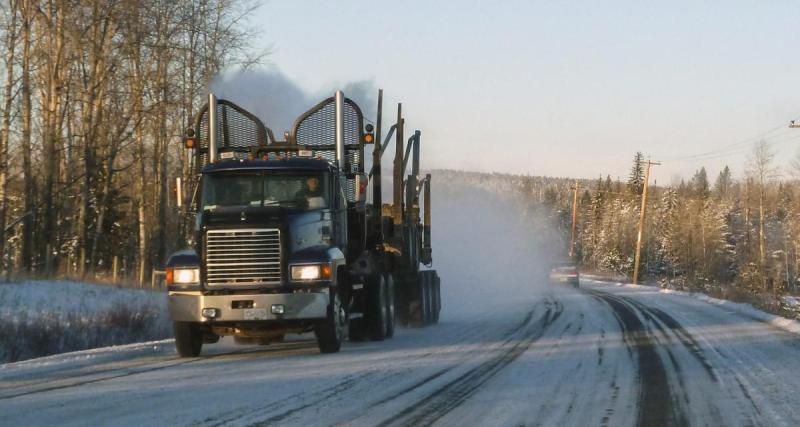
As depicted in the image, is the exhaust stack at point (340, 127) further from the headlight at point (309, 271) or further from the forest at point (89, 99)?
the forest at point (89, 99)

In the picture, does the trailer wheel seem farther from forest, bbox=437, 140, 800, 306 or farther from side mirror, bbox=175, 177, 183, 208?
forest, bbox=437, 140, 800, 306

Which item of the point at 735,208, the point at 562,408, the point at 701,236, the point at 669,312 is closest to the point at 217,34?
the point at 669,312

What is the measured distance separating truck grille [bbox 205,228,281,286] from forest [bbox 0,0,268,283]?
16.8m

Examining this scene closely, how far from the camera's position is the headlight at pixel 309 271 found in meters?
13.5

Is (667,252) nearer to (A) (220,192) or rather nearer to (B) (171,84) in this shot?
(B) (171,84)

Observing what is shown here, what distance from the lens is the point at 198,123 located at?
1686cm

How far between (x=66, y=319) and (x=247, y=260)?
28.5ft

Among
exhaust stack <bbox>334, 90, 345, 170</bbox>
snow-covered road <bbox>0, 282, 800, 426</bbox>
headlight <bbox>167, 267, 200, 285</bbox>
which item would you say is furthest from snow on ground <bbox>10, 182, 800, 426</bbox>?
exhaust stack <bbox>334, 90, 345, 170</bbox>

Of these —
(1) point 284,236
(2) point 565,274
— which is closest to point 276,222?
(1) point 284,236

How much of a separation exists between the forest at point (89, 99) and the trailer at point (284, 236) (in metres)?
14.7

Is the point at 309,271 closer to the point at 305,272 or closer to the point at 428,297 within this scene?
the point at 305,272

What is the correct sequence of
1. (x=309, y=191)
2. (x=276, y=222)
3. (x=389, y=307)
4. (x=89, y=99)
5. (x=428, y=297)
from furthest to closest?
(x=89, y=99) < (x=428, y=297) < (x=389, y=307) < (x=309, y=191) < (x=276, y=222)

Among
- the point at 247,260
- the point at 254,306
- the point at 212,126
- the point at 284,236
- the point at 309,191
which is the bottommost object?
the point at 254,306

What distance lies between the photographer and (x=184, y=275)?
13.6 metres
